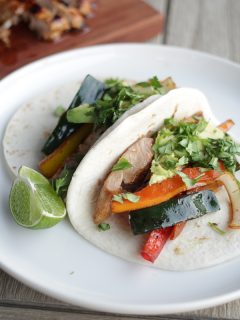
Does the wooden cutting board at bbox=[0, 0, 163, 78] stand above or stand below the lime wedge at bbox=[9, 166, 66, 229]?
below

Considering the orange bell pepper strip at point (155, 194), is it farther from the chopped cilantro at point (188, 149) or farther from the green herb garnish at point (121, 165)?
the green herb garnish at point (121, 165)

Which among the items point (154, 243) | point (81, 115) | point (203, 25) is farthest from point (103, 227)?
point (203, 25)

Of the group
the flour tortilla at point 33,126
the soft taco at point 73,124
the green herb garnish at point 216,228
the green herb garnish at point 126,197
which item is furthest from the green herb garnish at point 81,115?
the green herb garnish at point 216,228

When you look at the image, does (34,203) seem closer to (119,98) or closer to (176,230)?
(176,230)

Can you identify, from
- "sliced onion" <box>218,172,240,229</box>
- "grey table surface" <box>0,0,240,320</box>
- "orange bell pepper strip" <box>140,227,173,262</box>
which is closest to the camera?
"orange bell pepper strip" <box>140,227,173,262</box>

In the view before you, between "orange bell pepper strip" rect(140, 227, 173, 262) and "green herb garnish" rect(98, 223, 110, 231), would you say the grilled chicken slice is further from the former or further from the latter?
"orange bell pepper strip" rect(140, 227, 173, 262)

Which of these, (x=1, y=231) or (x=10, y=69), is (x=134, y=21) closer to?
(x=10, y=69)

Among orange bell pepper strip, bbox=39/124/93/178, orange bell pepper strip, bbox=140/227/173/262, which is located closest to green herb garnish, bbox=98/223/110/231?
orange bell pepper strip, bbox=140/227/173/262
